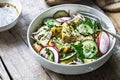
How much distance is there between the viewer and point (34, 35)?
3.13ft

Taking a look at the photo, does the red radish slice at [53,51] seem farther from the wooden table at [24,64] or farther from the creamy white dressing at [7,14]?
the creamy white dressing at [7,14]

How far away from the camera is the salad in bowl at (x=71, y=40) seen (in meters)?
0.85

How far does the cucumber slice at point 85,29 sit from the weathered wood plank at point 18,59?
0.18m

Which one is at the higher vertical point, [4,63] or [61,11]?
[61,11]

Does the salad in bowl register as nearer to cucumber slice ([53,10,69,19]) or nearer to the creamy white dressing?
cucumber slice ([53,10,69,19])

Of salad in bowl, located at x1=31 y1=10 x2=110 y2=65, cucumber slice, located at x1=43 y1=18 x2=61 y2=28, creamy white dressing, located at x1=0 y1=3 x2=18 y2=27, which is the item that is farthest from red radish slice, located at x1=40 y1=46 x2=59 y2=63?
creamy white dressing, located at x1=0 y1=3 x2=18 y2=27

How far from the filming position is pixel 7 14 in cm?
104

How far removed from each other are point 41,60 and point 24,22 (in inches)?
11.2

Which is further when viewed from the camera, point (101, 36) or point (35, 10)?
point (35, 10)

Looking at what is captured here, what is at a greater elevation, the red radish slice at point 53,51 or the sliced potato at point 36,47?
the red radish slice at point 53,51

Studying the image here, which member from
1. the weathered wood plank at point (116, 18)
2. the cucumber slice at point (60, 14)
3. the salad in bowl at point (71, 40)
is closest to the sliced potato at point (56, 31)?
the salad in bowl at point (71, 40)

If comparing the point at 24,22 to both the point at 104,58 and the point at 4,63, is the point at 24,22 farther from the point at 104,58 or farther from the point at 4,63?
the point at 104,58

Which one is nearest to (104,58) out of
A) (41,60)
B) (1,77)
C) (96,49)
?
(96,49)

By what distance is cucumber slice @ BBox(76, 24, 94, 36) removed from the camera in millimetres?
915
